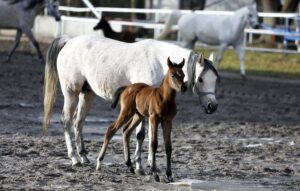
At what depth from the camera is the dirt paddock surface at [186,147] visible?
30.5ft

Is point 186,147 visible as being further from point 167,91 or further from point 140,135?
point 167,91

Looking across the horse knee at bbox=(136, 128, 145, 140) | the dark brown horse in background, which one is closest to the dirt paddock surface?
the horse knee at bbox=(136, 128, 145, 140)

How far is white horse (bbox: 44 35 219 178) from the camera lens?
388 inches

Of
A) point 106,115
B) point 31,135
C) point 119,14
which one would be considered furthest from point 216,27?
point 119,14

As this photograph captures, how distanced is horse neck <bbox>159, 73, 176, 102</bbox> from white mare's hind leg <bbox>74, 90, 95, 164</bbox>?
164cm

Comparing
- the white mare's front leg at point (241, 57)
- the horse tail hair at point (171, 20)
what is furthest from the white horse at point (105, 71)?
the horse tail hair at point (171, 20)

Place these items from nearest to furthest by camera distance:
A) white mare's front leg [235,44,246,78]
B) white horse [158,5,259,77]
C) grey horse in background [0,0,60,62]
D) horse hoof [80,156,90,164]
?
1. horse hoof [80,156,90,164]
2. white mare's front leg [235,44,246,78]
3. white horse [158,5,259,77]
4. grey horse in background [0,0,60,62]

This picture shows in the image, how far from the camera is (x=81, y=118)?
10797 millimetres

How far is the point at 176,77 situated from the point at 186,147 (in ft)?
10.5

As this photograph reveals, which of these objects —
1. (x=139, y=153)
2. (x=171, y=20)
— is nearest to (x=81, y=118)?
(x=139, y=153)

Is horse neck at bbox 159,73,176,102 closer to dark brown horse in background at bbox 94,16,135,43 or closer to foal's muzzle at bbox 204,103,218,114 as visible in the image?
foal's muzzle at bbox 204,103,218,114

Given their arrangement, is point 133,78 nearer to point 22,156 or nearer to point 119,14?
point 22,156

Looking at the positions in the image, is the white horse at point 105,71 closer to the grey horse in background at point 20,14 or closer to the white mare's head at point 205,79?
the white mare's head at point 205,79

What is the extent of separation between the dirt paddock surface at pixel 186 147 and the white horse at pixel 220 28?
14.3 ft
